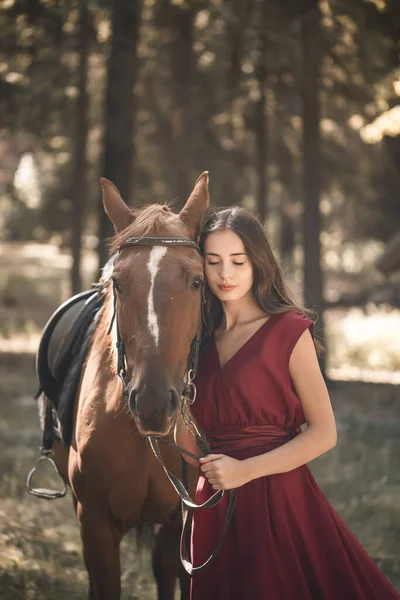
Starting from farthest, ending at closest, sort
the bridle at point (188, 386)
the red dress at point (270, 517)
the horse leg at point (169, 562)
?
the horse leg at point (169, 562) → the bridle at point (188, 386) → the red dress at point (270, 517)

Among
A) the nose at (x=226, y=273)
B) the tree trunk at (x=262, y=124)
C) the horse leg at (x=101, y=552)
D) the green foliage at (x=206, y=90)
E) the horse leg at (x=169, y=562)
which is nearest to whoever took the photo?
the nose at (x=226, y=273)

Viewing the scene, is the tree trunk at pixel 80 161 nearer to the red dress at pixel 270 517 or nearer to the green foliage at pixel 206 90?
the green foliage at pixel 206 90

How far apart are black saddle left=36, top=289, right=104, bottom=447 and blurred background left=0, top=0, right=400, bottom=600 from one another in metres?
0.82

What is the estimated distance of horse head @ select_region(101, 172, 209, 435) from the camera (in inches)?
103

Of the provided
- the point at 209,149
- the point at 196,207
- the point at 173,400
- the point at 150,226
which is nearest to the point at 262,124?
the point at 209,149

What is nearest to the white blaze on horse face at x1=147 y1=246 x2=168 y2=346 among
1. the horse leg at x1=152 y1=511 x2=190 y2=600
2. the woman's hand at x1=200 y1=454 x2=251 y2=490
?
the woman's hand at x1=200 y1=454 x2=251 y2=490

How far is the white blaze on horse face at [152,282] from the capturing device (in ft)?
9.01

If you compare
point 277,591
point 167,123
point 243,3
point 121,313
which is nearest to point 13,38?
point 243,3

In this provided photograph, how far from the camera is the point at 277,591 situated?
A: 2670 millimetres

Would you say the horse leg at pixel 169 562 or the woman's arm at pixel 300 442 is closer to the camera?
the woman's arm at pixel 300 442

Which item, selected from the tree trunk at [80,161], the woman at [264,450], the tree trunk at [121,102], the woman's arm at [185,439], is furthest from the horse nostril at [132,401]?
the tree trunk at [80,161]

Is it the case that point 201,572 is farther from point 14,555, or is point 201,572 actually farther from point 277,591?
point 14,555

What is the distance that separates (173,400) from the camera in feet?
8.70

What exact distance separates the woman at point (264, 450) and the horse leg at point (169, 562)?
0.99 m
